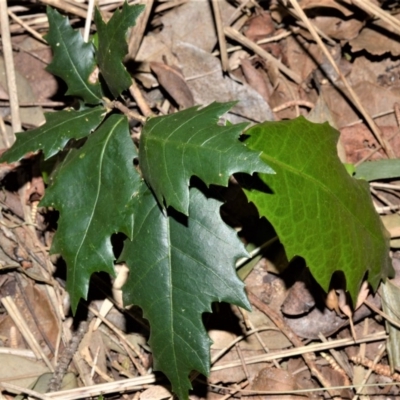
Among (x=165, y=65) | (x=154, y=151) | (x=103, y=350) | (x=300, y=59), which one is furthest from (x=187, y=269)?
(x=300, y=59)

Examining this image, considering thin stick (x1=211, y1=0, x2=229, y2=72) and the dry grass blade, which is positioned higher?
thin stick (x1=211, y1=0, x2=229, y2=72)

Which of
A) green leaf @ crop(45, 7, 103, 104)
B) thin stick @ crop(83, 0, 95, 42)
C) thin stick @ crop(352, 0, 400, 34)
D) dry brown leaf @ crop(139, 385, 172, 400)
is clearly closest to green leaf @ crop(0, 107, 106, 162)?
green leaf @ crop(45, 7, 103, 104)

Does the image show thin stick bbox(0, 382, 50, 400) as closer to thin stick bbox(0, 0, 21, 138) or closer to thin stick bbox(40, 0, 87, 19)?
thin stick bbox(0, 0, 21, 138)

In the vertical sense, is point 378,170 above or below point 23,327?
above

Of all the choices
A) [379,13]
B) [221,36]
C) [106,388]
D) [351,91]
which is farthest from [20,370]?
[379,13]

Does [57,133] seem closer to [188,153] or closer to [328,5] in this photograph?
[188,153]

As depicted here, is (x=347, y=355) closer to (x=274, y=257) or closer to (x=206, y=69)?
(x=274, y=257)
